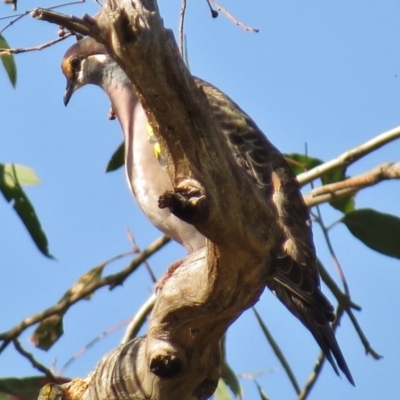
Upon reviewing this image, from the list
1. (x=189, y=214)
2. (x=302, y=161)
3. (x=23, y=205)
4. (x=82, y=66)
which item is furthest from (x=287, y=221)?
(x=189, y=214)

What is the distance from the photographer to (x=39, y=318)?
170 inches

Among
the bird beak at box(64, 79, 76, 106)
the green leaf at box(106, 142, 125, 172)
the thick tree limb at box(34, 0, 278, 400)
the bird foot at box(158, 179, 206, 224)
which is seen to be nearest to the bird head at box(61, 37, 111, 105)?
the bird beak at box(64, 79, 76, 106)

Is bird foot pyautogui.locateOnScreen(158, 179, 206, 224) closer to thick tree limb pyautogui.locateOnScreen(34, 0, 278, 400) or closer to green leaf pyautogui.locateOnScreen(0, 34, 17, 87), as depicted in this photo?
thick tree limb pyautogui.locateOnScreen(34, 0, 278, 400)

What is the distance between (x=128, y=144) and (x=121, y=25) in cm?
248

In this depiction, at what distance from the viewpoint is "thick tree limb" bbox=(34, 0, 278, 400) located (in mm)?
2182

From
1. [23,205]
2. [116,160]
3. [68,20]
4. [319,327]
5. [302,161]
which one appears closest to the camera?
[68,20]

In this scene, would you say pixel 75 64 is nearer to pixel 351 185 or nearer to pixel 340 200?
pixel 340 200

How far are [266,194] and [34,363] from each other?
1181mm

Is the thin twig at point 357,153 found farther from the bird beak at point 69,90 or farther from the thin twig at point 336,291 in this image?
the bird beak at point 69,90

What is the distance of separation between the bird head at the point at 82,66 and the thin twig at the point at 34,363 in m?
1.81

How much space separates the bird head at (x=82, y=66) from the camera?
214 inches

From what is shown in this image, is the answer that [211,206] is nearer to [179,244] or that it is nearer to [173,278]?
[173,278]

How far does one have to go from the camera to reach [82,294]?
14.7 feet

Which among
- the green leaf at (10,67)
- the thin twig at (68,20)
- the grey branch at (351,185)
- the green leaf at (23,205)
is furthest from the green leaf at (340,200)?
the thin twig at (68,20)
